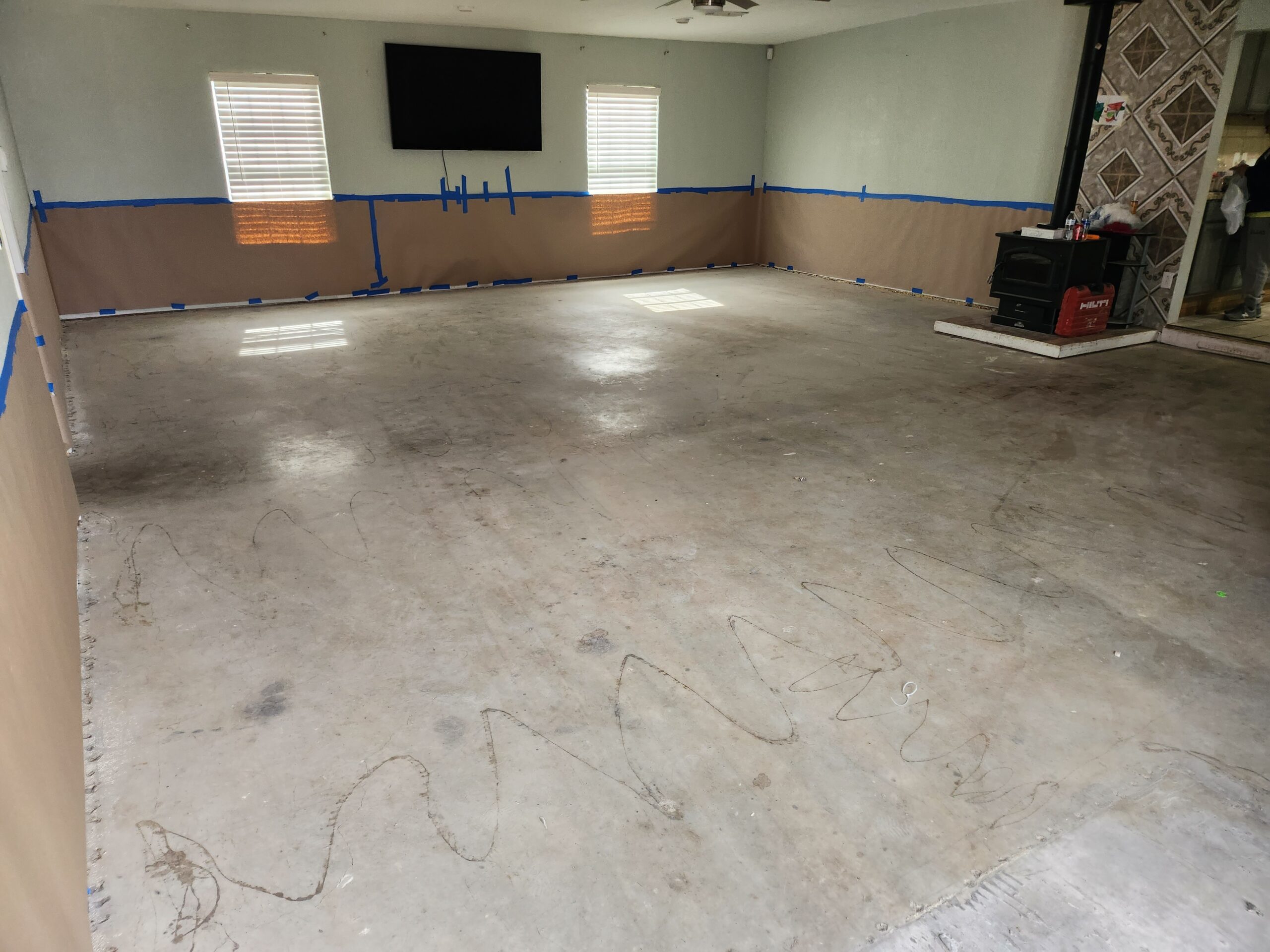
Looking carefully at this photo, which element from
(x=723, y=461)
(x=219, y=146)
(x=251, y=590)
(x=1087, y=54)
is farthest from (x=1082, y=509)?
(x=219, y=146)

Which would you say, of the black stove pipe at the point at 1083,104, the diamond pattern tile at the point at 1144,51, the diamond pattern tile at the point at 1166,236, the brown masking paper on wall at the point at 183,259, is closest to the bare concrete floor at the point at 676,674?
the diamond pattern tile at the point at 1166,236

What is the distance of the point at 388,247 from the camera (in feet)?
28.5

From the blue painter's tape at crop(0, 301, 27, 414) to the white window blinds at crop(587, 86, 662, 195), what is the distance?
288 inches

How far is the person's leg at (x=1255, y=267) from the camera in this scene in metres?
6.89

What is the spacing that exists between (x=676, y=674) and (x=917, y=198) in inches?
299

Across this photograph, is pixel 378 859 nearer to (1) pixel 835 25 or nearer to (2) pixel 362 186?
(2) pixel 362 186

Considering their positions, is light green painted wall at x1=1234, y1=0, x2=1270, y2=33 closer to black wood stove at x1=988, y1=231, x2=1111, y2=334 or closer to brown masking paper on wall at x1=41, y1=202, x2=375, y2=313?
black wood stove at x1=988, y1=231, x2=1111, y2=334

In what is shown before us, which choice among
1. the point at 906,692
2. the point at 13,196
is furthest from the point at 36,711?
the point at 13,196

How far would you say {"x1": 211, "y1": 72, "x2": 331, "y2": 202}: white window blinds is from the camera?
300 inches

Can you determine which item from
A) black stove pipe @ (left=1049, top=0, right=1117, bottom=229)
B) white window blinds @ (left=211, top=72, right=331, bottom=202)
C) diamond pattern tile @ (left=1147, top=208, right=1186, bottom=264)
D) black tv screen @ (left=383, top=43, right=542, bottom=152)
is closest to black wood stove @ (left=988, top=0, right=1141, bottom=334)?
black stove pipe @ (left=1049, top=0, right=1117, bottom=229)

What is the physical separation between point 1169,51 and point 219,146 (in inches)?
325

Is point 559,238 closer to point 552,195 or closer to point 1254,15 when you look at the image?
point 552,195

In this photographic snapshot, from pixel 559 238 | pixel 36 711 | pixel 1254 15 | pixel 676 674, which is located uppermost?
pixel 1254 15

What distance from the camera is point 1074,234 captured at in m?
6.12
